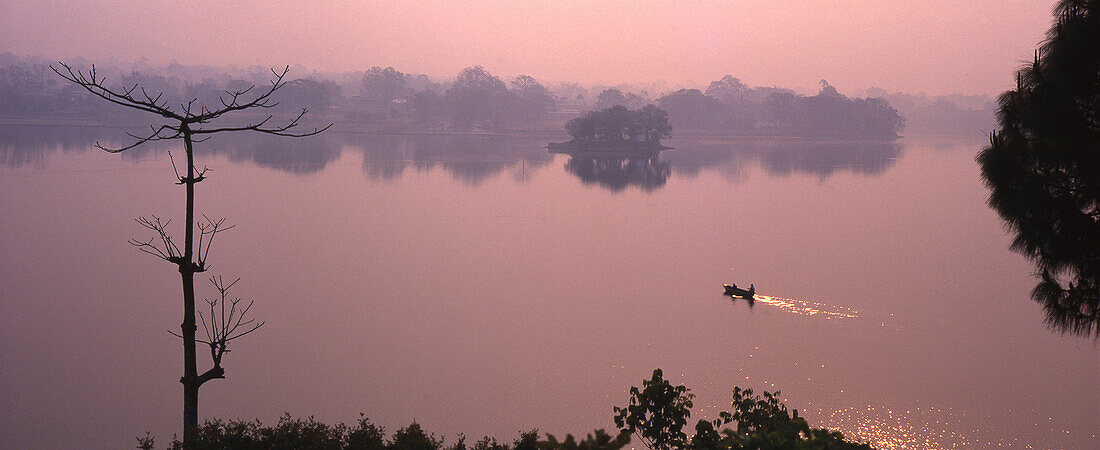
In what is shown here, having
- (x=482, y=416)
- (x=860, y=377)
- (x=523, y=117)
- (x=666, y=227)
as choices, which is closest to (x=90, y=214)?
(x=666, y=227)

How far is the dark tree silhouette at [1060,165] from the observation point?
5027mm

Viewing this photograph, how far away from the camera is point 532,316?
1341 cm

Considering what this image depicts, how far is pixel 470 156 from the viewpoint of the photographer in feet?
152

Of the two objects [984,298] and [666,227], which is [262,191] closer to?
[666,227]

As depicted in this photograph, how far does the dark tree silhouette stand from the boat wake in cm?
838

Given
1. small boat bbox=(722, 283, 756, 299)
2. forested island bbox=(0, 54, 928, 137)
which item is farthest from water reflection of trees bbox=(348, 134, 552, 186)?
small boat bbox=(722, 283, 756, 299)

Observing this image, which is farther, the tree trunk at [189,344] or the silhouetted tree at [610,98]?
the silhouetted tree at [610,98]

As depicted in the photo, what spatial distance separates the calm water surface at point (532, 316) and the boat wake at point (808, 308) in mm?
64

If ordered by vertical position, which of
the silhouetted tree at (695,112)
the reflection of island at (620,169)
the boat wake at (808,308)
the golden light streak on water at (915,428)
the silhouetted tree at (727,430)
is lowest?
the golden light streak on water at (915,428)

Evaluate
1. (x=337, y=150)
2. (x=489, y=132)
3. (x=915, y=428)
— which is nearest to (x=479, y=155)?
(x=337, y=150)

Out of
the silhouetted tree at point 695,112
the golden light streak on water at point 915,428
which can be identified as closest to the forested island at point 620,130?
the silhouetted tree at point 695,112

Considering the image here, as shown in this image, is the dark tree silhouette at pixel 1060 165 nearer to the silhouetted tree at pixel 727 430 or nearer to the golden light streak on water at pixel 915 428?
the silhouetted tree at pixel 727 430

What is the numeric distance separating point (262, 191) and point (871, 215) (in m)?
18.7

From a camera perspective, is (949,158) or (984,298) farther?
(949,158)
